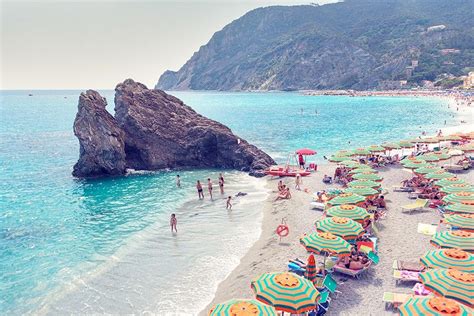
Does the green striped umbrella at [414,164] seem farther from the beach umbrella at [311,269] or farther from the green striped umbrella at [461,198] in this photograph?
the beach umbrella at [311,269]

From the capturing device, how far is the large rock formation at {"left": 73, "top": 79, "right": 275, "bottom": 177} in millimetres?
35594

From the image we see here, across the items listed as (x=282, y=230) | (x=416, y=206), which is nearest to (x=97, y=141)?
(x=282, y=230)

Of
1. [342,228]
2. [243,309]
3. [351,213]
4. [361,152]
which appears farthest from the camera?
[361,152]

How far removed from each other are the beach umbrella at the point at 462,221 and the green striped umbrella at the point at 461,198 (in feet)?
7.94

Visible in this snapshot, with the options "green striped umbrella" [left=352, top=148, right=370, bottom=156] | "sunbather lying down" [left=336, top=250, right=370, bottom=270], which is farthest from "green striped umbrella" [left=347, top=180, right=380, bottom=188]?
"green striped umbrella" [left=352, top=148, right=370, bottom=156]

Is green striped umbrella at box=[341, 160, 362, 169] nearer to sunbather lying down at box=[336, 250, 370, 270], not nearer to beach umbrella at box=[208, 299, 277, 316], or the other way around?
sunbather lying down at box=[336, 250, 370, 270]

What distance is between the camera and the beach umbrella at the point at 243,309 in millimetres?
9609

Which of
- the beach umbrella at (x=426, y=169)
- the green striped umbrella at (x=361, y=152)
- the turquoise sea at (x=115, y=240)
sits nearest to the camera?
the turquoise sea at (x=115, y=240)

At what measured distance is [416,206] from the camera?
872 inches

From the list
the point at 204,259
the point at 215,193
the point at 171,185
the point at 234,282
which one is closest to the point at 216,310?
the point at 234,282

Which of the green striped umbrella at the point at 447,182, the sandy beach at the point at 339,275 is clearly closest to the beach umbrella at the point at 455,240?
the sandy beach at the point at 339,275

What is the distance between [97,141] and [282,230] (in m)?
22.0

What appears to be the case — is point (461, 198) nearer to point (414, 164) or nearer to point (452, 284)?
point (414, 164)

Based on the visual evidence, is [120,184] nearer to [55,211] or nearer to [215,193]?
[55,211]
